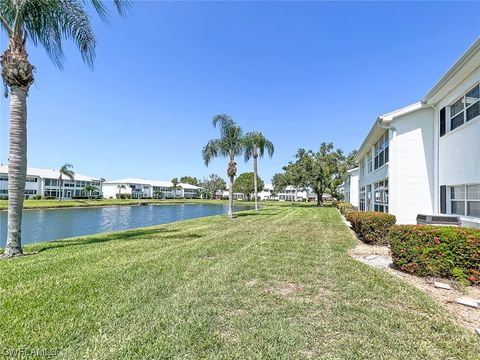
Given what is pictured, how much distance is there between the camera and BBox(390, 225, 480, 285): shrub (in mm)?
5043

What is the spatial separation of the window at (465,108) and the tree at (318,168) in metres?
28.0

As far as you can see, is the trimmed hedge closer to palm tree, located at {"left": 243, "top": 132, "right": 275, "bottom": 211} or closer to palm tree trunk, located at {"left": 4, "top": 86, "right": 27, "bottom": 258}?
palm tree trunk, located at {"left": 4, "top": 86, "right": 27, "bottom": 258}

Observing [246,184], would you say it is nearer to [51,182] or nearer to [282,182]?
[282,182]

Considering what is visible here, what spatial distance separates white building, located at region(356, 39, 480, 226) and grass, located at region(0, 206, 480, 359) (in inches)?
188

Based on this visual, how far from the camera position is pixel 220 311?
3.79 m

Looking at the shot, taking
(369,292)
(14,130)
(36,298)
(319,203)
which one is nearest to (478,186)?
(369,292)

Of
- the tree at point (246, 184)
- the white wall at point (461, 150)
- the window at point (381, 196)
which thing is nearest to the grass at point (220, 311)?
the white wall at point (461, 150)

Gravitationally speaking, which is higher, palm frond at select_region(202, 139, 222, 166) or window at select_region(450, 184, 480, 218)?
palm frond at select_region(202, 139, 222, 166)

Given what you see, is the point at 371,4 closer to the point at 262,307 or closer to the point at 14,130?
the point at 262,307

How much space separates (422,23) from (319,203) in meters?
32.0

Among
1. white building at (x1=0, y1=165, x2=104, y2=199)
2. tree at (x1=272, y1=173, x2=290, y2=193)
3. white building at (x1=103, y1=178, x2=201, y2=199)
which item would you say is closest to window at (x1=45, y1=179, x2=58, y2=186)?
white building at (x1=0, y1=165, x2=104, y2=199)

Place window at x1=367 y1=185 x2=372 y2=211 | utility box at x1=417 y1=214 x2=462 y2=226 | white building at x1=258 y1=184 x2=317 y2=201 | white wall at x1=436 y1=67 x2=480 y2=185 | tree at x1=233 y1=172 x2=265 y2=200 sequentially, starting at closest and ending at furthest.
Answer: white wall at x1=436 y1=67 x2=480 y2=185 < utility box at x1=417 y1=214 x2=462 y2=226 < window at x1=367 y1=185 x2=372 y2=211 < tree at x1=233 y1=172 x2=265 y2=200 < white building at x1=258 y1=184 x2=317 y2=201

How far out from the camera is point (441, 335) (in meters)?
3.21

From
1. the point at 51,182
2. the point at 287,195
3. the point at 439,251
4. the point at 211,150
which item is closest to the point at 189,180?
the point at 287,195
